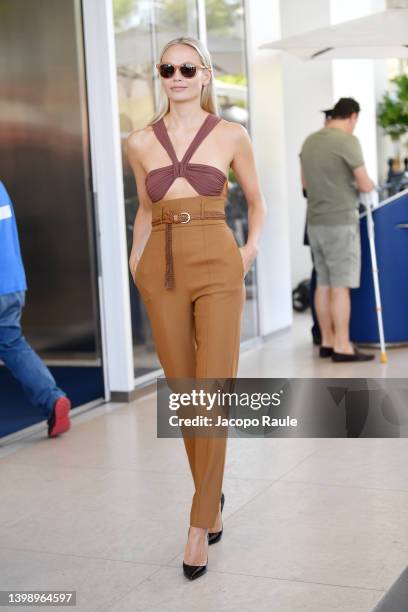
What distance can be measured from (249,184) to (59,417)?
2315 mm

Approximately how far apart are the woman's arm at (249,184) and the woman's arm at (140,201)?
1.03ft

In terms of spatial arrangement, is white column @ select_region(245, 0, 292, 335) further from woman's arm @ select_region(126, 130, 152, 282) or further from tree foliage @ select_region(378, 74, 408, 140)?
tree foliage @ select_region(378, 74, 408, 140)

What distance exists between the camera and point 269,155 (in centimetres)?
841

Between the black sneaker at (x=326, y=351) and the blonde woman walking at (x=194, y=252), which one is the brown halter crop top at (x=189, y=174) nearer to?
the blonde woman walking at (x=194, y=252)

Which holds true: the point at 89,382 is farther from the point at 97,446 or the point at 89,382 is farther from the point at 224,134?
the point at 224,134

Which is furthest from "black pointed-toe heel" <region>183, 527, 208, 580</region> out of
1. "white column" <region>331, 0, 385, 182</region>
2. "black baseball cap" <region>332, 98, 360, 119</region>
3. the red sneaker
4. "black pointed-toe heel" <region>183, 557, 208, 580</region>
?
"white column" <region>331, 0, 385, 182</region>

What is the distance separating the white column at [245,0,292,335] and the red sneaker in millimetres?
3287

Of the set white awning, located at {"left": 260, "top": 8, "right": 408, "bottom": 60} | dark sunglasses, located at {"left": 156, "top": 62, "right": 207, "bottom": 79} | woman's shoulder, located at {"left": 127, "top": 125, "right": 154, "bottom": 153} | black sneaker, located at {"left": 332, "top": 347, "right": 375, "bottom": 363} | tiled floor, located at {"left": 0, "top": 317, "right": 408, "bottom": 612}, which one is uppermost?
white awning, located at {"left": 260, "top": 8, "right": 408, "bottom": 60}

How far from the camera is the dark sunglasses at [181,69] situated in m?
3.13

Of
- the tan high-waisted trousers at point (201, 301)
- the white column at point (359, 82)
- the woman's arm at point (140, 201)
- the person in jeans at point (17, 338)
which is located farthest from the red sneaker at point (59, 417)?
the white column at point (359, 82)

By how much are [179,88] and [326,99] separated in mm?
7167

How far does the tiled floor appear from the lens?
304 cm

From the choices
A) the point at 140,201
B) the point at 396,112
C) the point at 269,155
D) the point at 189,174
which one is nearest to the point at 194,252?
the point at 189,174

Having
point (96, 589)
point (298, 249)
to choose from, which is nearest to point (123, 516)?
point (96, 589)
